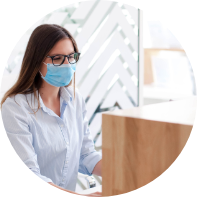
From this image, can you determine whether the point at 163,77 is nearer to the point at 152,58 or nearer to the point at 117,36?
the point at 152,58

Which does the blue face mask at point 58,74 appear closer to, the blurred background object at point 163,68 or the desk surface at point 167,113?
the desk surface at point 167,113

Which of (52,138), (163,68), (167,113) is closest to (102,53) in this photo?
(163,68)

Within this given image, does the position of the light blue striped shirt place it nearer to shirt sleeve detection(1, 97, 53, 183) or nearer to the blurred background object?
shirt sleeve detection(1, 97, 53, 183)

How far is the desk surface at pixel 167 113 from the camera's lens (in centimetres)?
74

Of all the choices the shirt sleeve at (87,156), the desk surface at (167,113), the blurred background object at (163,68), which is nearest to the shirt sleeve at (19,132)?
the shirt sleeve at (87,156)

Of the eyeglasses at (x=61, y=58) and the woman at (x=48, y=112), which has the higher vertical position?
the eyeglasses at (x=61, y=58)

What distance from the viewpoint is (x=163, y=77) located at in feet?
9.37

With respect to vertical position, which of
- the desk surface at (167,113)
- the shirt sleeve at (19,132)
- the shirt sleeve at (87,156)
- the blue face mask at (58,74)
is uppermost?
the blue face mask at (58,74)

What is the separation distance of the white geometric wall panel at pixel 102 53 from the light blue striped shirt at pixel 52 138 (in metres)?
1.17

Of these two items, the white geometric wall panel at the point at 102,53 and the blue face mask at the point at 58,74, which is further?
the white geometric wall panel at the point at 102,53

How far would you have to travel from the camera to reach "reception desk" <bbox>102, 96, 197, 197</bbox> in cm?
73

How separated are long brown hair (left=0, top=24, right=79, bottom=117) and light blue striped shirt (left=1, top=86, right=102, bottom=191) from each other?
0.14 ft

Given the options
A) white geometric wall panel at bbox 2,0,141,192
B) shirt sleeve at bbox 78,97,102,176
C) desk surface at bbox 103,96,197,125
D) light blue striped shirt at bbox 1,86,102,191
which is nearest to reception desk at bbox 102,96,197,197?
desk surface at bbox 103,96,197,125

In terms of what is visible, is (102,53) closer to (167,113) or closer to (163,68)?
(163,68)
